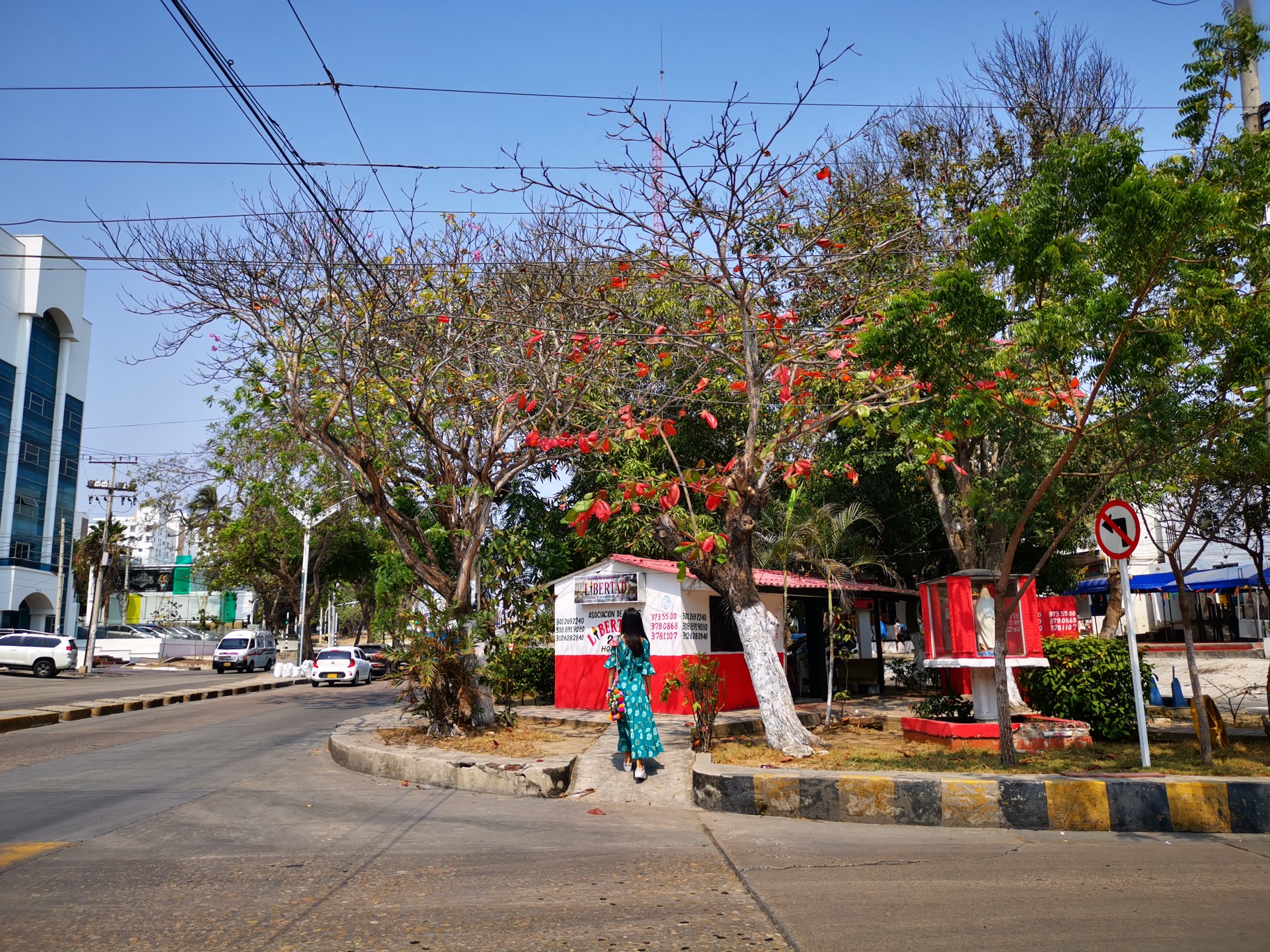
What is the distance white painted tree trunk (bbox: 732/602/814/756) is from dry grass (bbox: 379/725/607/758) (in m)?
2.34

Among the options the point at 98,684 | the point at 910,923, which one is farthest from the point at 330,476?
the point at 910,923

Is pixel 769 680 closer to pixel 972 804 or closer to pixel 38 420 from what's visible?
pixel 972 804

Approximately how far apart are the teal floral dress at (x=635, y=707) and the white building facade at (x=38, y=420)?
45516mm

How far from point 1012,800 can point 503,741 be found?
6507 mm

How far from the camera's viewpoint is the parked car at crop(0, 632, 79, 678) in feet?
104

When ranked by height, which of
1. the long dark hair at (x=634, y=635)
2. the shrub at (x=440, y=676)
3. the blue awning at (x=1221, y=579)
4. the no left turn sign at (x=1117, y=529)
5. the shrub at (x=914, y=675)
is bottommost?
the shrub at (x=914, y=675)

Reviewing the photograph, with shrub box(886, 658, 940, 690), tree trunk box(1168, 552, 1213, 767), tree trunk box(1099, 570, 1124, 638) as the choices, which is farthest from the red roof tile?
tree trunk box(1099, 570, 1124, 638)

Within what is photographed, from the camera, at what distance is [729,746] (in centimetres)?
1056

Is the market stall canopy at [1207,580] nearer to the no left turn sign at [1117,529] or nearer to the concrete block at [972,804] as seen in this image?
the no left turn sign at [1117,529]

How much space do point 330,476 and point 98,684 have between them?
37.8ft

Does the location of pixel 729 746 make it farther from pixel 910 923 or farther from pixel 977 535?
pixel 977 535

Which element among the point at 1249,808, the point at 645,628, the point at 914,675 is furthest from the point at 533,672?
the point at 1249,808

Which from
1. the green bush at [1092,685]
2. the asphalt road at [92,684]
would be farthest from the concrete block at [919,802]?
the asphalt road at [92,684]

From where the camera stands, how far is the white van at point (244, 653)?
137ft
